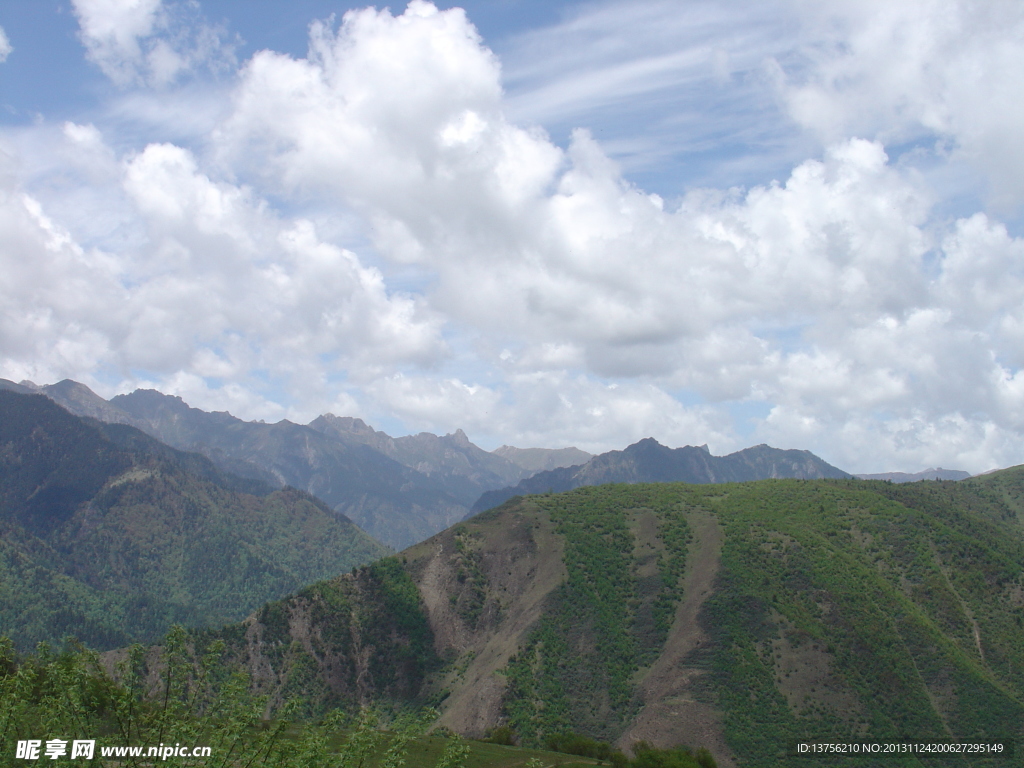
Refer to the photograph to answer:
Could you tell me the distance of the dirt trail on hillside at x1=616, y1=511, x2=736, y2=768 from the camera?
127 m

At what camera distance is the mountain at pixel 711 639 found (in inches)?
5143

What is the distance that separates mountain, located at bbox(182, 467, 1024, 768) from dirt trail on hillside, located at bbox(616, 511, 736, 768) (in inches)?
15.4

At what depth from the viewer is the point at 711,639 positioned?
14838cm

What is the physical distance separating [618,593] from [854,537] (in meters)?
68.5

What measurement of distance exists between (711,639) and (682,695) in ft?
53.1

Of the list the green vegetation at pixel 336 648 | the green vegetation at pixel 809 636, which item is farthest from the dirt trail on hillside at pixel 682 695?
the green vegetation at pixel 336 648

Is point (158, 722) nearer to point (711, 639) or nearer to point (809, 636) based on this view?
point (711, 639)

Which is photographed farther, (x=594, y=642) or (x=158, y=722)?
(x=594, y=642)

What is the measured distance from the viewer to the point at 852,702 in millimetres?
131875

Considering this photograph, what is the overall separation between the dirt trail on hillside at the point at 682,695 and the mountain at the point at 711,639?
391 mm

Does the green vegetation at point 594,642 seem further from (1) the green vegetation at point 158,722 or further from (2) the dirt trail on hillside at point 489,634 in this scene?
(1) the green vegetation at point 158,722

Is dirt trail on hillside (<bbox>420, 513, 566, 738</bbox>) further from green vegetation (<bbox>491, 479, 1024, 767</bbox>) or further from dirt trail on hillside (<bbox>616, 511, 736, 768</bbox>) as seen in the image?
dirt trail on hillside (<bbox>616, 511, 736, 768</bbox>)

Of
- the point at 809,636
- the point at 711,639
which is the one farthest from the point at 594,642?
the point at 809,636

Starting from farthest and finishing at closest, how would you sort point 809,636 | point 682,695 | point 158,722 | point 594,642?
point 594,642, point 809,636, point 682,695, point 158,722
